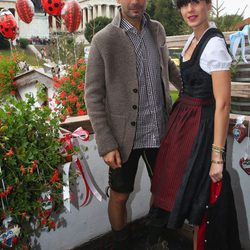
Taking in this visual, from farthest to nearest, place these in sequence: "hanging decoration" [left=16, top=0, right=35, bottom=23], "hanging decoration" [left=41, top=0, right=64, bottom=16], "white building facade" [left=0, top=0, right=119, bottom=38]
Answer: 1. "white building facade" [left=0, top=0, right=119, bottom=38]
2. "hanging decoration" [left=16, top=0, right=35, bottom=23]
3. "hanging decoration" [left=41, top=0, right=64, bottom=16]

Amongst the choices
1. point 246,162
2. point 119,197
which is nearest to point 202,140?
point 246,162

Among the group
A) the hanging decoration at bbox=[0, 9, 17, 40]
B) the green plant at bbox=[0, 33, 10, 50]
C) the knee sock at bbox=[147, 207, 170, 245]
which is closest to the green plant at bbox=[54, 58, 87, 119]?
the knee sock at bbox=[147, 207, 170, 245]

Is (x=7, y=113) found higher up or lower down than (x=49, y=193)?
higher up

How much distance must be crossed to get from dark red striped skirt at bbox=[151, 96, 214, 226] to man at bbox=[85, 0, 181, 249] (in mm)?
164

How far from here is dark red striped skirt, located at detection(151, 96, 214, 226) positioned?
1.98 meters

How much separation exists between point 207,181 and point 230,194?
0.54 feet

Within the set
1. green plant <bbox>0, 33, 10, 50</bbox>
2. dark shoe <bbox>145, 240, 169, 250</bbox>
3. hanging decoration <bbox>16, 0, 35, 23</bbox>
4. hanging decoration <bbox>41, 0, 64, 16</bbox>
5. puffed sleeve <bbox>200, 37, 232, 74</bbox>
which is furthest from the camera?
green plant <bbox>0, 33, 10, 50</bbox>

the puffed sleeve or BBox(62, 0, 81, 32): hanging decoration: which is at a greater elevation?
BBox(62, 0, 81, 32): hanging decoration

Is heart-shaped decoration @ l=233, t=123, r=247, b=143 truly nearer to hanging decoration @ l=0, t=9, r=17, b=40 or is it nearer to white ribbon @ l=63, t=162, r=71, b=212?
white ribbon @ l=63, t=162, r=71, b=212

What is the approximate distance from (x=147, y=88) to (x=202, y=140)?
1.70 feet

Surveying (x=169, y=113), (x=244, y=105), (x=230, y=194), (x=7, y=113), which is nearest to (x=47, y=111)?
(x=7, y=113)

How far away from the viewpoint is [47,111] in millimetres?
2107

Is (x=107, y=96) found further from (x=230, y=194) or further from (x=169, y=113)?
(x=230, y=194)

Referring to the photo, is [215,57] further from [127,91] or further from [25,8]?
[25,8]
